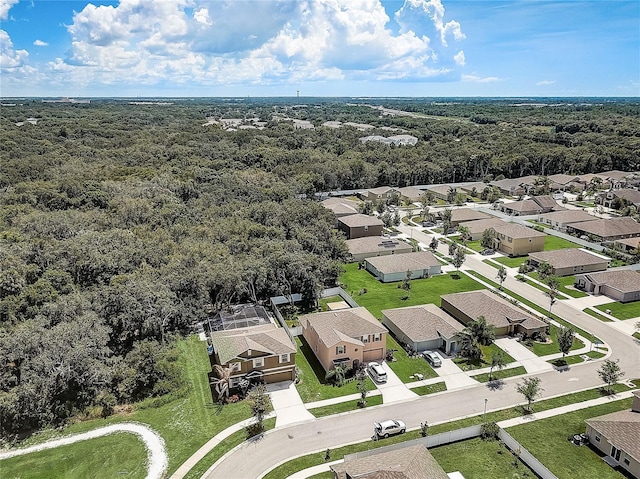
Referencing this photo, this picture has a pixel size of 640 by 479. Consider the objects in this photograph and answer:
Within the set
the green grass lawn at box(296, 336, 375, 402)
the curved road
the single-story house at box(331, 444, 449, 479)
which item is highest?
the single-story house at box(331, 444, 449, 479)

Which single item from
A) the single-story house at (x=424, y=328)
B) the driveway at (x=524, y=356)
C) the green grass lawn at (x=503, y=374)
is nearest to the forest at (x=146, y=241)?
the single-story house at (x=424, y=328)

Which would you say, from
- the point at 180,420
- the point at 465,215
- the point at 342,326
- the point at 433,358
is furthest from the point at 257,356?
the point at 465,215

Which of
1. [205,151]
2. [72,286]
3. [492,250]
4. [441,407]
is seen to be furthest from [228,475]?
[205,151]

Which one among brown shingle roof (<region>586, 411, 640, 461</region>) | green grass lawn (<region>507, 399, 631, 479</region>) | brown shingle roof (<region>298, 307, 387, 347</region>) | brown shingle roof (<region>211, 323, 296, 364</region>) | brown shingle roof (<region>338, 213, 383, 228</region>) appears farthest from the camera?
brown shingle roof (<region>338, 213, 383, 228</region>)

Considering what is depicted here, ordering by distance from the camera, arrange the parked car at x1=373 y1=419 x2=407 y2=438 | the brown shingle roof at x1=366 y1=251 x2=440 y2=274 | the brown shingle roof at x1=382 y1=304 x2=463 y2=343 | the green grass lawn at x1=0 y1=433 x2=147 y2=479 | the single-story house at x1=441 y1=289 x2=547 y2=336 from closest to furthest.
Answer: the green grass lawn at x1=0 y1=433 x2=147 y2=479 → the parked car at x1=373 y1=419 x2=407 y2=438 → the brown shingle roof at x1=382 y1=304 x2=463 y2=343 → the single-story house at x1=441 y1=289 x2=547 y2=336 → the brown shingle roof at x1=366 y1=251 x2=440 y2=274

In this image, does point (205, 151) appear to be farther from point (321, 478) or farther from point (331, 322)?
point (321, 478)

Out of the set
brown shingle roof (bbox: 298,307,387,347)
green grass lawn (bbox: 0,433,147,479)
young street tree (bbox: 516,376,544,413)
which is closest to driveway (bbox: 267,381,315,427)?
brown shingle roof (bbox: 298,307,387,347)

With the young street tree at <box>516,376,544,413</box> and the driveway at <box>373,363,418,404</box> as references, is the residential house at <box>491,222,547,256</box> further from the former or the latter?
the driveway at <box>373,363,418,404</box>

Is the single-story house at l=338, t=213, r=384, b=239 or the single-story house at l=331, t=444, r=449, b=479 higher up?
the single-story house at l=338, t=213, r=384, b=239

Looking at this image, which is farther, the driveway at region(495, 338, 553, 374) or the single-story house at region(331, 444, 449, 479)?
the driveway at region(495, 338, 553, 374)
